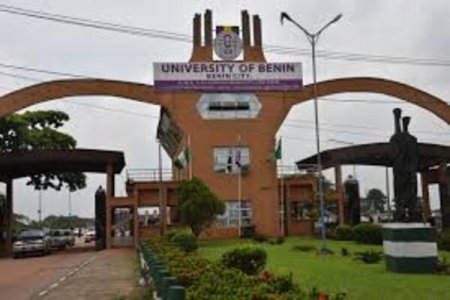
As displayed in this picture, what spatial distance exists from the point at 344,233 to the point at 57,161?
20400mm

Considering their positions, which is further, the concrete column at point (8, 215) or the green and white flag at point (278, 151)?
the concrete column at point (8, 215)

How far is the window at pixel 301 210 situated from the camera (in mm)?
→ 57281

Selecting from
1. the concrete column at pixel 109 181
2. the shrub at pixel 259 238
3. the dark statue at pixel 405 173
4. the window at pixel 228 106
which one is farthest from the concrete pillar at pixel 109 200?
the dark statue at pixel 405 173

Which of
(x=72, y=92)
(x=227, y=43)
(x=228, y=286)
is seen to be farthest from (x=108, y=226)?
(x=228, y=286)

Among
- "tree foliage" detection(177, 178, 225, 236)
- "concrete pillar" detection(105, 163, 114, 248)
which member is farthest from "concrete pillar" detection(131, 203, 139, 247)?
"tree foliage" detection(177, 178, 225, 236)

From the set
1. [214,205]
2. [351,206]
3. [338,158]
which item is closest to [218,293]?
[214,205]

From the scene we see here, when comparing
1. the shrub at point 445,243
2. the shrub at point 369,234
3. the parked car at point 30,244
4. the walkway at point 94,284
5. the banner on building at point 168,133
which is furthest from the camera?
the banner on building at point 168,133

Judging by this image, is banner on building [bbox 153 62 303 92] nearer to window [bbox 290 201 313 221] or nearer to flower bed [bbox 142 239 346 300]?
window [bbox 290 201 313 221]

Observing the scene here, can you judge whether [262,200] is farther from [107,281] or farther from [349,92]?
[107,281]

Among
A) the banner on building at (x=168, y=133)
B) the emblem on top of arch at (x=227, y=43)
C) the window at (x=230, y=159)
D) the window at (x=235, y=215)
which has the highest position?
the emblem on top of arch at (x=227, y=43)

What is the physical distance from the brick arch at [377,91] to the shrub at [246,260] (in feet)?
114

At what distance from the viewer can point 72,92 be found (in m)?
52.5

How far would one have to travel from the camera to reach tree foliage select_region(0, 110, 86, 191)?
6112 centimetres

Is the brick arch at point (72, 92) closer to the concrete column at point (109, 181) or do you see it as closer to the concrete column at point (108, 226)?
the concrete column at point (109, 181)
